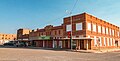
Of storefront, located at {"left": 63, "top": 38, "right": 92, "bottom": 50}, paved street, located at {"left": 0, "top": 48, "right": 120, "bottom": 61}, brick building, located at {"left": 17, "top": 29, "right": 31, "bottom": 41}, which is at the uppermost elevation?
brick building, located at {"left": 17, "top": 29, "right": 31, "bottom": 41}

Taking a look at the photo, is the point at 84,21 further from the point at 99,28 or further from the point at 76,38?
the point at 99,28

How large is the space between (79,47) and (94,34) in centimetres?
648

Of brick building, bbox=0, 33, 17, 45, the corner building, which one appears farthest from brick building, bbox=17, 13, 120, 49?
brick building, bbox=0, 33, 17, 45

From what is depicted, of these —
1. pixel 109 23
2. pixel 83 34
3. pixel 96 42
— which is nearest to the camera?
pixel 83 34

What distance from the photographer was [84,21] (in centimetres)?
4494

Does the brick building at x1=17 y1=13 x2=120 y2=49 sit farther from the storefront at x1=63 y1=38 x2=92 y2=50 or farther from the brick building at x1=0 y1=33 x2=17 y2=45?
the brick building at x1=0 y1=33 x2=17 y2=45

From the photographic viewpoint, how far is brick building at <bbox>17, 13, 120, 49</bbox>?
45.0 m

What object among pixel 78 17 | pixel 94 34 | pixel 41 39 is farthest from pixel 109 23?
pixel 41 39

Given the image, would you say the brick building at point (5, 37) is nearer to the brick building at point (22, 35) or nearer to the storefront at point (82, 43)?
the brick building at point (22, 35)

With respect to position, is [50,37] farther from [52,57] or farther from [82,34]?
[52,57]

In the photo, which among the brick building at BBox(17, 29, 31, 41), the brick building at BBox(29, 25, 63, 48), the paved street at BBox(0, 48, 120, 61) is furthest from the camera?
the brick building at BBox(17, 29, 31, 41)

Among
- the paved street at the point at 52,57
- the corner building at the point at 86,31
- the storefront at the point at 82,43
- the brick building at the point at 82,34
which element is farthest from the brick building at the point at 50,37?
the paved street at the point at 52,57

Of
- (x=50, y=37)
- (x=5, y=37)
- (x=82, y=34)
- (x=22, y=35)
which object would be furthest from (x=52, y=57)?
(x=5, y=37)

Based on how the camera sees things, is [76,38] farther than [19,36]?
No
